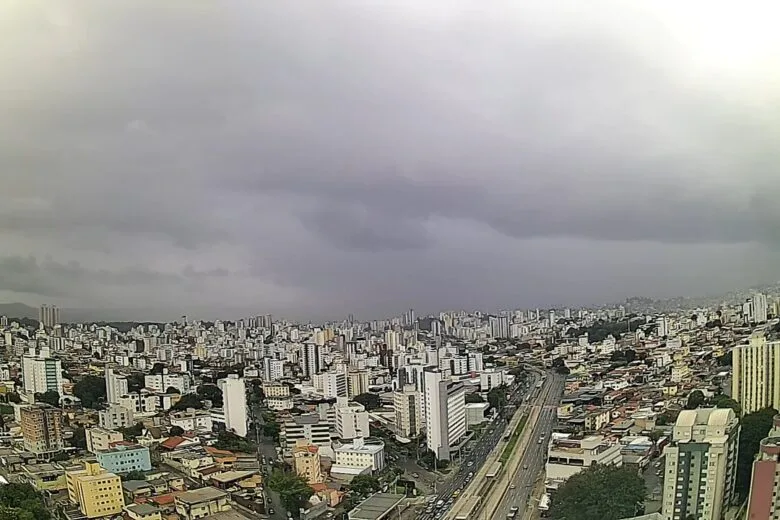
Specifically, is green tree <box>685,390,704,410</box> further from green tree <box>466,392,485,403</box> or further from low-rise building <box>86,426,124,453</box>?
low-rise building <box>86,426,124,453</box>

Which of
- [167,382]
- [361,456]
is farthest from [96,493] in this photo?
[167,382]

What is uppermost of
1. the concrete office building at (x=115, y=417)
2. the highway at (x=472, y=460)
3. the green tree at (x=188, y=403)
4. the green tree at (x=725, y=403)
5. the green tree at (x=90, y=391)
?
the green tree at (x=725, y=403)

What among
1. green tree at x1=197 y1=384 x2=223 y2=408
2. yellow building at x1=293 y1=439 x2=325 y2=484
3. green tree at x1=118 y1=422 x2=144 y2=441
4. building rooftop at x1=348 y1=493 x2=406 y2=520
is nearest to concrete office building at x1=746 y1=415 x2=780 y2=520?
building rooftop at x1=348 y1=493 x2=406 y2=520

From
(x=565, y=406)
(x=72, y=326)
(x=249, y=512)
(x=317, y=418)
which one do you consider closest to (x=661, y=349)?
(x=565, y=406)

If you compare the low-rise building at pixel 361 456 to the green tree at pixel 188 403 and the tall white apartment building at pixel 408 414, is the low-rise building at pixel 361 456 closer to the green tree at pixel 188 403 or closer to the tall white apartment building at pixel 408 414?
the tall white apartment building at pixel 408 414

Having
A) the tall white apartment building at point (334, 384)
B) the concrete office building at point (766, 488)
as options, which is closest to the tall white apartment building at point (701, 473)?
the concrete office building at point (766, 488)
